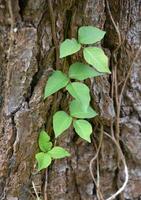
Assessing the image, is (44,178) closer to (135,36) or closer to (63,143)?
(63,143)

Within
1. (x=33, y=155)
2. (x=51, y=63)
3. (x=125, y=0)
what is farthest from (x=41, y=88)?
(x=125, y=0)

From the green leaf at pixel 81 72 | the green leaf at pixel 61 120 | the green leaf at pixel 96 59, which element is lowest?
the green leaf at pixel 61 120

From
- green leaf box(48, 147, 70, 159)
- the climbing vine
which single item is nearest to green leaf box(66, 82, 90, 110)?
the climbing vine

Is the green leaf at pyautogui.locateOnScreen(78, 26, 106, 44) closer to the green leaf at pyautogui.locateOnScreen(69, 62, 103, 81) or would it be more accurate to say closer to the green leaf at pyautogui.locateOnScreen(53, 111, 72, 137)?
the green leaf at pyautogui.locateOnScreen(69, 62, 103, 81)

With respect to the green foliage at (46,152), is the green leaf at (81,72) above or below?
above

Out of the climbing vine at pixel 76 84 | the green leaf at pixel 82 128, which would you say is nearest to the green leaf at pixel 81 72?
the climbing vine at pixel 76 84

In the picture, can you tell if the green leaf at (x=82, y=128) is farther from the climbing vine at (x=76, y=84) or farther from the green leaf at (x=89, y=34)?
the green leaf at (x=89, y=34)

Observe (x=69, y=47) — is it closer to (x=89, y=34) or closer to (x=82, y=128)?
(x=89, y=34)
